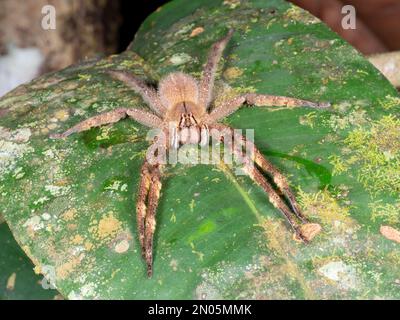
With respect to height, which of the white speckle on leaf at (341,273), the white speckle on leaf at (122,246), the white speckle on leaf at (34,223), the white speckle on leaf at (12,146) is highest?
the white speckle on leaf at (12,146)

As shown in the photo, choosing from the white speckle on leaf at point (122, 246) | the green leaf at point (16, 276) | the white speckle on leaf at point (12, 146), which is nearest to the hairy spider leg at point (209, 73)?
the white speckle on leaf at point (12, 146)

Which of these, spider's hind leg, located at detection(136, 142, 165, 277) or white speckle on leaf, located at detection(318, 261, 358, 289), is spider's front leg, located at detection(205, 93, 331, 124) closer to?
spider's hind leg, located at detection(136, 142, 165, 277)

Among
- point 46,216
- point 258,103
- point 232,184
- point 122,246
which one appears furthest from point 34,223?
point 258,103

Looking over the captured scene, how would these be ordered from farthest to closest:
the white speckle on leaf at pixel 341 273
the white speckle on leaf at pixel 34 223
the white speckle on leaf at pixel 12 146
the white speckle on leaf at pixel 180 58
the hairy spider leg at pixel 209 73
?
the white speckle on leaf at pixel 180 58 → the hairy spider leg at pixel 209 73 → the white speckle on leaf at pixel 12 146 → the white speckle on leaf at pixel 34 223 → the white speckle on leaf at pixel 341 273

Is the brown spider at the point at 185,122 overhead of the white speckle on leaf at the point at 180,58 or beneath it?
beneath

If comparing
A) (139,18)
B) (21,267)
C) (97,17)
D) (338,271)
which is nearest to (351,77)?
(338,271)

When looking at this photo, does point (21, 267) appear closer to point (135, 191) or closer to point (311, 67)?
point (135, 191)

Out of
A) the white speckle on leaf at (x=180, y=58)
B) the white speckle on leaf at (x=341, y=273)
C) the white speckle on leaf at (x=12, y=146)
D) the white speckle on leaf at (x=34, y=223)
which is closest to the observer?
the white speckle on leaf at (x=341, y=273)

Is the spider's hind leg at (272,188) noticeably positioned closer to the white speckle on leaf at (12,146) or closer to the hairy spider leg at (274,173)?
the hairy spider leg at (274,173)

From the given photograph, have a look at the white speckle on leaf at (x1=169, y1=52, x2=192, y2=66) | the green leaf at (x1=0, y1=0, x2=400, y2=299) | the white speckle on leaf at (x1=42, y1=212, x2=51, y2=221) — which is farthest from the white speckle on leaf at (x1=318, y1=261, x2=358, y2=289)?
the white speckle on leaf at (x1=169, y1=52, x2=192, y2=66)
